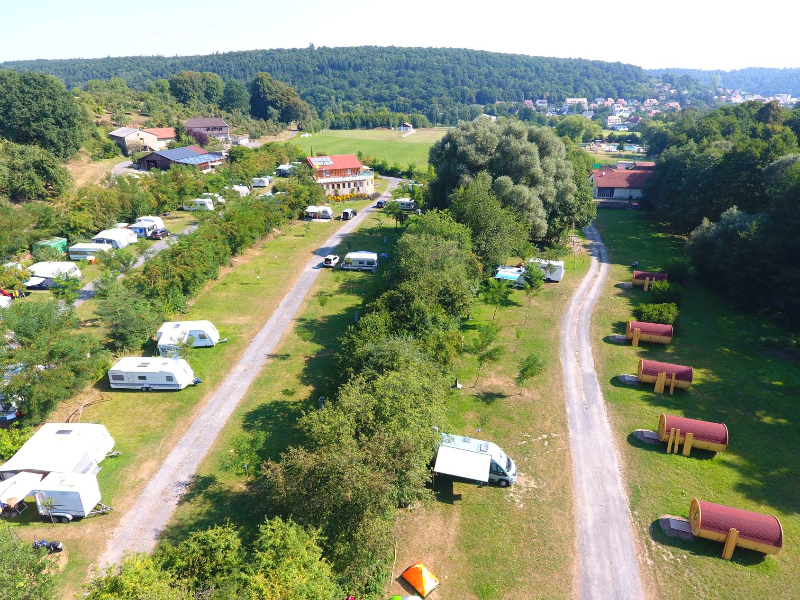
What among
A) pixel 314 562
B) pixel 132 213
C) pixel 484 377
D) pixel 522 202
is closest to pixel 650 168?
pixel 522 202

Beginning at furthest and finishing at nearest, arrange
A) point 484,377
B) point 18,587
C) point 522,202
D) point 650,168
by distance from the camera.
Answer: point 650,168 < point 522,202 < point 484,377 < point 18,587

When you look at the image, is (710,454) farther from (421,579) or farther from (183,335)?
(183,335)

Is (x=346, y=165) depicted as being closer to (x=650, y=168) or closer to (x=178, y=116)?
(x=650, y=168)

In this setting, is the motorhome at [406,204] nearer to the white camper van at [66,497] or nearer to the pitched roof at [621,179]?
the pitched roof at [621,179]

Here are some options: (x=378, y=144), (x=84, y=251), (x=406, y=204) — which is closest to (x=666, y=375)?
(x=406, y=204)

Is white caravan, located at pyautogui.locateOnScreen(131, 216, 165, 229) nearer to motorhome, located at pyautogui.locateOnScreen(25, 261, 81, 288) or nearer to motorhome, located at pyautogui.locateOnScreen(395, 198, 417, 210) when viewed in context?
motorhome, located at pyautogui.locateOnScreen(25, 261, 81, 288)

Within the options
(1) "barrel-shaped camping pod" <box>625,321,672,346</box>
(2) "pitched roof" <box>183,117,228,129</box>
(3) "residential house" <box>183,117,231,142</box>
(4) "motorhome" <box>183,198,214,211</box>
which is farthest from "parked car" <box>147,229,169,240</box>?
(2) "pitched roof" <box>183,117,228,129</box>

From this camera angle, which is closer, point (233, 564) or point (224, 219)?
point (233, 564)
